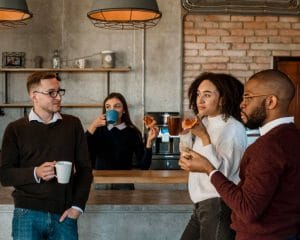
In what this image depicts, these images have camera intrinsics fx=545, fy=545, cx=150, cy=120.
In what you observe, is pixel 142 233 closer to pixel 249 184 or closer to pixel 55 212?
pixel 55 212

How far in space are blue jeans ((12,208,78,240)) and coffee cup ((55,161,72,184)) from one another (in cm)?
28

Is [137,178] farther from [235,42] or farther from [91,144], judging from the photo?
[235,42]

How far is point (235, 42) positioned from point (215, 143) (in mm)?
5070

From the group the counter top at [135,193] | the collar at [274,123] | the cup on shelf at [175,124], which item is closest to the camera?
the collar at [274,123]

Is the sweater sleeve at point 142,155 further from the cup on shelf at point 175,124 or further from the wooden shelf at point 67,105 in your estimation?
the wooden shelf at point 67,105

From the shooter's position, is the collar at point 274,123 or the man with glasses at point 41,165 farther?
the man with glasses at point 41,165

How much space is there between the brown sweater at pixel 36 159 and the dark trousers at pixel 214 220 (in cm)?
60

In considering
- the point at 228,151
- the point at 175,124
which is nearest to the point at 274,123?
the point at 228,151

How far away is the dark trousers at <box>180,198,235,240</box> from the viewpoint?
88.3 inches

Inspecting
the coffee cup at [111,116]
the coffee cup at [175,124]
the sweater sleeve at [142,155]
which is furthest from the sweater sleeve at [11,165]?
the sweater sleeve at [142,155]

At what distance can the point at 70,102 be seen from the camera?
23.6 feet

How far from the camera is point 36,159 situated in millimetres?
2521

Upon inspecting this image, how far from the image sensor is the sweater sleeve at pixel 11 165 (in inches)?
97.2

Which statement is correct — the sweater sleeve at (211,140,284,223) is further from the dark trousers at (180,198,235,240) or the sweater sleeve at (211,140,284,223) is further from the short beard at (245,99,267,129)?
the dark trousers at (180,198,235,240)
